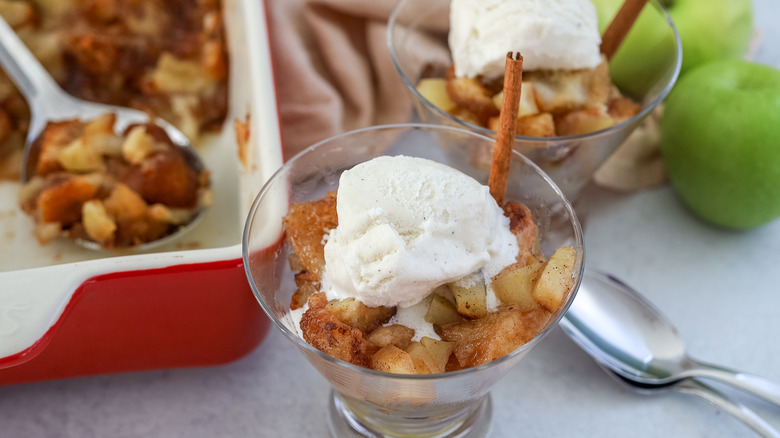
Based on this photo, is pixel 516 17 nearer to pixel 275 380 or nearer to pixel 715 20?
pixel 715 20

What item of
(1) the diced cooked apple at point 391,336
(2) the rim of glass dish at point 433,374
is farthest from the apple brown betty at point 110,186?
(1) the diced cooked apple at point 391,336

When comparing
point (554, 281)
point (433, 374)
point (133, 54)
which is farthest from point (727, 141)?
point (133, 54)

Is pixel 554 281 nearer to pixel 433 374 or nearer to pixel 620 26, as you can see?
pixel 433 374

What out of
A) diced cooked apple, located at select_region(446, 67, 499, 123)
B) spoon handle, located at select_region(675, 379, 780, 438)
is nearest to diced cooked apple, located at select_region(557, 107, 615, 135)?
diced cooked apple, located at select_region(446, 67, 499, 123)

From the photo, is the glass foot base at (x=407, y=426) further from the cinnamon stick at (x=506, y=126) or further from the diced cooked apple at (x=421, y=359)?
the cinnamon stick at (x=506, y=126)

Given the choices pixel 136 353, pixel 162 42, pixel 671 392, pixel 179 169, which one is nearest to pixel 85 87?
pixel 162 42

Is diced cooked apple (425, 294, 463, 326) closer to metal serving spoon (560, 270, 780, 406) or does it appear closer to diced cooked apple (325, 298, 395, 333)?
diced cooked apple (325, 298, 395, 333)
